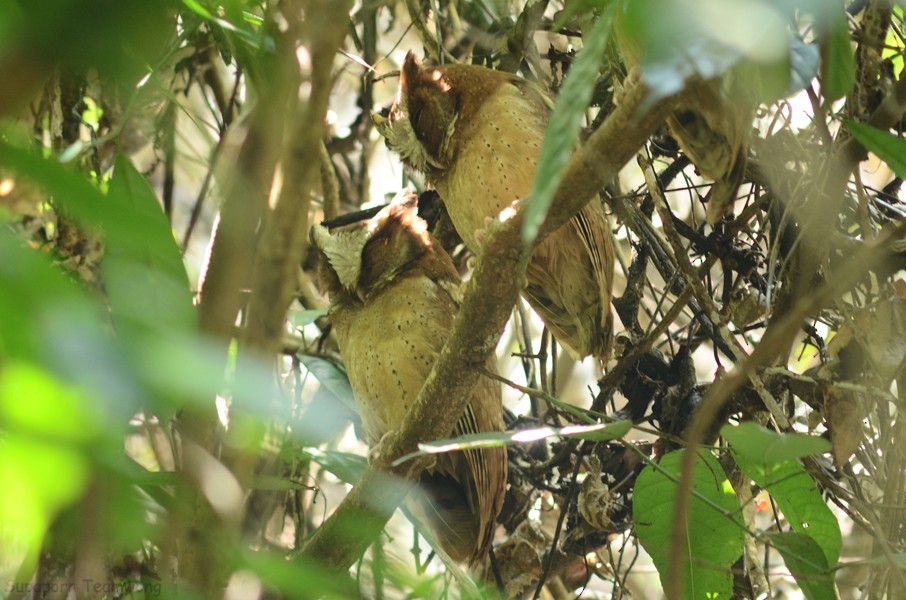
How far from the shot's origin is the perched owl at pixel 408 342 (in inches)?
95.7

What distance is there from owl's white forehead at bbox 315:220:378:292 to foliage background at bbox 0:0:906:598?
1.26 ft

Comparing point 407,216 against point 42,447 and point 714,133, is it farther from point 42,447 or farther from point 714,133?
point 42,447

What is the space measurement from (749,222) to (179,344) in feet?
6.35

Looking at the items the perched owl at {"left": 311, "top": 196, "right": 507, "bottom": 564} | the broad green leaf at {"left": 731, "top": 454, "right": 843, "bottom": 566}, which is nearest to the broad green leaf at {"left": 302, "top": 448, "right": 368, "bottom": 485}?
the perched owl at {"left": 311, "top": 196, "right": 507, "bottom": 564}

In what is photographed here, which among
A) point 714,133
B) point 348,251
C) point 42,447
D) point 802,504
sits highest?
point 348,251

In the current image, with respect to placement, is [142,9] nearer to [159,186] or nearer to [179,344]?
[179,344]

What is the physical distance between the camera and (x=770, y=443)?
4.30 feet

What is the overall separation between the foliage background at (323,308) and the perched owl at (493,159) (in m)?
0.13

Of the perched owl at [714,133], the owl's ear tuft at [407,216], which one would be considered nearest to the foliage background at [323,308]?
the perched owl at [714,133]

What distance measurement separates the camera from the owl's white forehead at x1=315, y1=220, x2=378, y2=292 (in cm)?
251

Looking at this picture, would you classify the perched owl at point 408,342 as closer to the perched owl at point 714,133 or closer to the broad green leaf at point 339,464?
the broad green leaf at point 339,464

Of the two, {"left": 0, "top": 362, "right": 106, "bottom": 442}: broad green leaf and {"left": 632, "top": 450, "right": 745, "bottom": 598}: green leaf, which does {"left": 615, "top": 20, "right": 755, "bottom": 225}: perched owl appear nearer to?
{"left": 632, "top": 450, "right": 745, "bottom": 598}: green leaf

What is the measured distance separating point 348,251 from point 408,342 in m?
0.32

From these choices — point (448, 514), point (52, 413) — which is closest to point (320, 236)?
point (448, 514)
